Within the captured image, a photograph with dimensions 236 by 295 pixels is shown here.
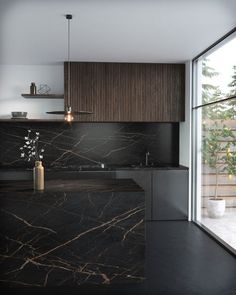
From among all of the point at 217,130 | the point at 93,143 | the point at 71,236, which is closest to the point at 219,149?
the point at 217,130

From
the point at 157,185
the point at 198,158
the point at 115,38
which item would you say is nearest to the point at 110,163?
the point at 157,185

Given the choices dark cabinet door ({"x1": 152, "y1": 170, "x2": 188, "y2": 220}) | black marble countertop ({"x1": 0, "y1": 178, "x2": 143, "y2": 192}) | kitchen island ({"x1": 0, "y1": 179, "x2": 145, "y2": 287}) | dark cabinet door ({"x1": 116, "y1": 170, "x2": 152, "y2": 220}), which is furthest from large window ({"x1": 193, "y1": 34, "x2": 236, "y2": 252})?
kitchen island ({"x1": 0, "y1": 179, "x2": 145, "y2": 287})

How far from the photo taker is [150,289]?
309 centimetres

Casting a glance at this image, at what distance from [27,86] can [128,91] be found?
1586mm

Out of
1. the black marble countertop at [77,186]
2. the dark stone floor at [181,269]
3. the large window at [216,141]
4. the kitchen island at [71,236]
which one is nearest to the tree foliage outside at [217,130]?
the large window at [216,141]

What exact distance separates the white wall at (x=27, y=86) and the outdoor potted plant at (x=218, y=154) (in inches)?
92.0

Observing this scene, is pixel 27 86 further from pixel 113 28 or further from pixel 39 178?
pixel 39 178

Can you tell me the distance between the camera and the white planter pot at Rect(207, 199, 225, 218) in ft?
14.9

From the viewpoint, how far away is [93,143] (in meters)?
5.92

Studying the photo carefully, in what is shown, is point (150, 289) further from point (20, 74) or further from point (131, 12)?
point (20, 74)

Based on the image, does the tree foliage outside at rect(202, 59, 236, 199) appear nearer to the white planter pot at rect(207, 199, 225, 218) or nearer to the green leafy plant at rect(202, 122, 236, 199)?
the green leafy plant at rect(202, 122, 236, 199)

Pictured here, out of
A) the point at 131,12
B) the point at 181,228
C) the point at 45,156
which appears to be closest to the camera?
the point at 131,12

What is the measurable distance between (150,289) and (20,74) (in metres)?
3.93

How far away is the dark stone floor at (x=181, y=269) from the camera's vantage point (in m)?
3.07
